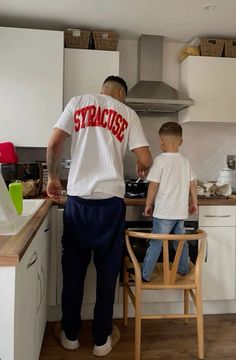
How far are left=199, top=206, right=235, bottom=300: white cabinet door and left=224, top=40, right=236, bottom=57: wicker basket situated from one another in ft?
4.06

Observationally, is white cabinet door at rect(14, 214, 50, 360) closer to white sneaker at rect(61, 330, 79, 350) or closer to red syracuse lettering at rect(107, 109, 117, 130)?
white sneaker at rect(61, 330, 79, 350)

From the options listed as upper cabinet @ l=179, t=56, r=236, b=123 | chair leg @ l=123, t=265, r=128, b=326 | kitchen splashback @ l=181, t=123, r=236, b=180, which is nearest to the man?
chair leg @ l=123, t=265, r=128, b=326

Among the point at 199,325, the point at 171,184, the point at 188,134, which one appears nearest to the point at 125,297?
the point at 199,325

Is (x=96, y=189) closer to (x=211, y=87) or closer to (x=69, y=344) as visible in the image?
(x=69, y=344)

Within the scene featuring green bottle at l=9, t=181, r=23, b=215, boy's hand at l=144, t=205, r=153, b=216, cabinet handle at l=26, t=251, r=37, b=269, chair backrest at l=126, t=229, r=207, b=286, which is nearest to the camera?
cabinet handle at l=26, t=251, r=37, b=269

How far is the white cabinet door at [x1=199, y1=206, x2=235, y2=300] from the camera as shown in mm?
2249

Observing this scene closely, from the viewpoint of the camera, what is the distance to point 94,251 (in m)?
1.83

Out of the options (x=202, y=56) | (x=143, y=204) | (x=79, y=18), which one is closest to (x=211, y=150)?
(x=202, y=56)

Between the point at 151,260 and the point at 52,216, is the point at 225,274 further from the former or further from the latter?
the point at 52,216

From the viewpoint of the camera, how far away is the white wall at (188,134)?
281 centimetres

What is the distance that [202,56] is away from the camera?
2.59 meters

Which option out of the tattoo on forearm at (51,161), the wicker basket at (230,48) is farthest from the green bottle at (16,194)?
the wicker basket at (230,48)

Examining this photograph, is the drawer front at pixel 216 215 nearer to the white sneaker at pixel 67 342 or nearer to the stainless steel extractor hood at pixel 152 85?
the stainless steel extractor hood at pixel 152 85

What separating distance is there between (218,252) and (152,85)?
136 centimetres
